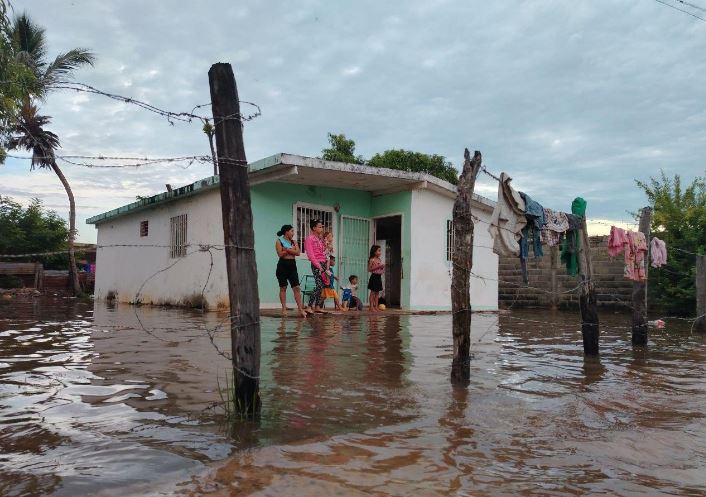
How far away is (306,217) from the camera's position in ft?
42.9

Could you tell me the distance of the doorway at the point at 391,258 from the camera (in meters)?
15.7

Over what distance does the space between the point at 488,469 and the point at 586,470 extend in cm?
53

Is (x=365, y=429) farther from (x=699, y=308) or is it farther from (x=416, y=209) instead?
(x=416, y=209)

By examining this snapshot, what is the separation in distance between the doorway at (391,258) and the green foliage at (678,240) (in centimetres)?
655

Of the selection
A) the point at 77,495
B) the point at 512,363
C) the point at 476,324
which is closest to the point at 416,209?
the point at 476,324

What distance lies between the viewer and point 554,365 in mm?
6188

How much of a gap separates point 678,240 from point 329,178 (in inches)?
348

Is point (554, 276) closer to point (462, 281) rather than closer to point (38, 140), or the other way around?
point (462, 281)

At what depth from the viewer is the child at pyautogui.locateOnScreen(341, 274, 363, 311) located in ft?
40.7

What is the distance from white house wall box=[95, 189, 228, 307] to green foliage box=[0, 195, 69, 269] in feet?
16.7

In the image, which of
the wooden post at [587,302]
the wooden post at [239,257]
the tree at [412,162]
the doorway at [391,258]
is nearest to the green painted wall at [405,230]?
the doorway at [391,258]

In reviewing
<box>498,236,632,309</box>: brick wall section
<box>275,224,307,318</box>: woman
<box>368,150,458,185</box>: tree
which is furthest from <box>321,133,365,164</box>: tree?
<box>275,224,307,318</box>: woman

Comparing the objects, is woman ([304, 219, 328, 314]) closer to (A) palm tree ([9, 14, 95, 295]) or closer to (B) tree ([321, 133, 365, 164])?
(A) palm tree ([9, 14, 95, 295])

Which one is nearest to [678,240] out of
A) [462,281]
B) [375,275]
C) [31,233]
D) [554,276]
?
[554,276]
